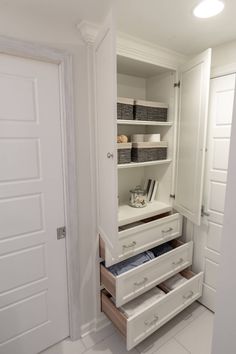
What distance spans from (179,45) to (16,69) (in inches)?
48.3

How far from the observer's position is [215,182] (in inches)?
71.8

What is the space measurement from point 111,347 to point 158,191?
131 centimetres

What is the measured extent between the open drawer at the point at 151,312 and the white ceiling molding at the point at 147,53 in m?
1.78

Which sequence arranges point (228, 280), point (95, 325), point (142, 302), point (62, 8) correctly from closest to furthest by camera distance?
1. point (228, 280)
2. point (62, 8)
3. point (142, 302)
4. point (95, 325)

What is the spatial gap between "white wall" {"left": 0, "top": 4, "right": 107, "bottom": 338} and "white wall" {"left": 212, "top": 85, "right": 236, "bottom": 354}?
1112 mm

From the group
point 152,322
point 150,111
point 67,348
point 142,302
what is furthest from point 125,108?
point 67,348

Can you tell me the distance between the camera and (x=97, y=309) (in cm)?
173

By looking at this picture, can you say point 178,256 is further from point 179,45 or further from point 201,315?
point 179,45

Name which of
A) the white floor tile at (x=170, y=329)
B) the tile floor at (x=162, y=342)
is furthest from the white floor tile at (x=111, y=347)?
the white floor tile at (x=170, y=329)

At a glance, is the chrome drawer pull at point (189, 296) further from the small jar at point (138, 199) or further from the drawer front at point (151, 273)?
the small jar at point (138, 199)

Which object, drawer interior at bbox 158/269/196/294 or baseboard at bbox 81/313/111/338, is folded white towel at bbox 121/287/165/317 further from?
baseboard at bbox 81/313/111/338

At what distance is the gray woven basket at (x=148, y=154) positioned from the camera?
67.4 inches

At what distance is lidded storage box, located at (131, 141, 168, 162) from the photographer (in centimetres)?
171

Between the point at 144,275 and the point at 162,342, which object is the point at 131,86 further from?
the point at 162,342
